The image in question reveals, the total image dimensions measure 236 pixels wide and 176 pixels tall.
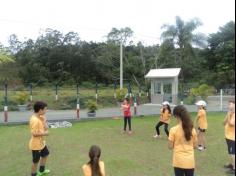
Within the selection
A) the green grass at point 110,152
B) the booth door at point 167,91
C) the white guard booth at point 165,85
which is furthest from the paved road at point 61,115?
the green grass at point 110,152

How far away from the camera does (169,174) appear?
7.85 meters

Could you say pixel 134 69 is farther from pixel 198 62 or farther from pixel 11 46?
pixel 11 46

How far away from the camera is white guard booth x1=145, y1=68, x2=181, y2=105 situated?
27.7m

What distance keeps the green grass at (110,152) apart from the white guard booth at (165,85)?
11.8 metres

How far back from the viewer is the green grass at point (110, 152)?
827 centimetres

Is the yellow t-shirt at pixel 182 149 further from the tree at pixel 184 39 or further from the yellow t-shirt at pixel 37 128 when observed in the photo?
the tree at pixel 184 39

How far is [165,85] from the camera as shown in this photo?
2847 centimetres

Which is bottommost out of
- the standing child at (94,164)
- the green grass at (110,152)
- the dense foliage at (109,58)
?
the green grass at (110,152)

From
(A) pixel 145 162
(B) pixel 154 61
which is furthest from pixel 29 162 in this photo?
(B) pixel 154 61

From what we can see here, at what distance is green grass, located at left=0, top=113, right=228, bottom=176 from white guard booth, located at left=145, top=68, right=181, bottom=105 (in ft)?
38.7

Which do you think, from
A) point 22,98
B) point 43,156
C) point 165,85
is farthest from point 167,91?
point 43,156

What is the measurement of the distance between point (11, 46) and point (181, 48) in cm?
2346

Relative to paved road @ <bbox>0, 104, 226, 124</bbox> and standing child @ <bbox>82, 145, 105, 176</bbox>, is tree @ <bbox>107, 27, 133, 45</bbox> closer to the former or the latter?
paved road @ <bbox>0, 104, 226, 124</bbox>

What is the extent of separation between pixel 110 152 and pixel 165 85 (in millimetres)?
18627
